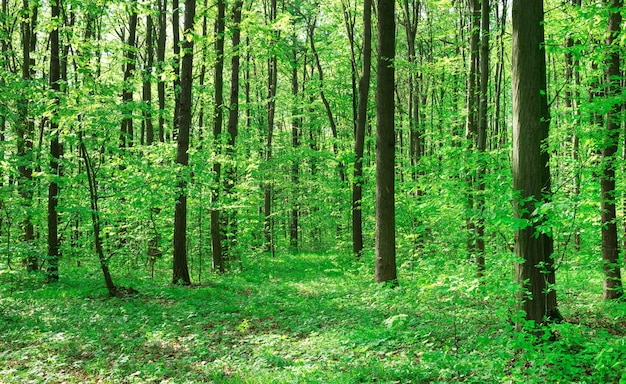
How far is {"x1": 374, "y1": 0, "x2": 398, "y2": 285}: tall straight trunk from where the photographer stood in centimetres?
888

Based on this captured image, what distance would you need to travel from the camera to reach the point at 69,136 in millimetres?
8203

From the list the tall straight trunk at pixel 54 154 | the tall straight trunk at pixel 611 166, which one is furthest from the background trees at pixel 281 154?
the tall straight trunk at pixel 54 154

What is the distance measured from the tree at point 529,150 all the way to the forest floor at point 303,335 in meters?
0.37

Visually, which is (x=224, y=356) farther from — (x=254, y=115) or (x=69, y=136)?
(x=254, y=115)

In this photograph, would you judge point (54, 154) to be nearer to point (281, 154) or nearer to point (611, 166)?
point (281, 154)

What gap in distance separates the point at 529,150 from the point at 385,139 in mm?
4170

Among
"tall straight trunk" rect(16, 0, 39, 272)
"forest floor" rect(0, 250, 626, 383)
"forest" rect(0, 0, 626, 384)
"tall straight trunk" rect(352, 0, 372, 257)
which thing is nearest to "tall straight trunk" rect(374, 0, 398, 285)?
"forest" rect(0, 0, 626, 384)

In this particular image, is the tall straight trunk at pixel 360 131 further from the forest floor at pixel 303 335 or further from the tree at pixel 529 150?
the tree at pixel 529 150

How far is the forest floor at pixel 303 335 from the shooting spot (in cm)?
480

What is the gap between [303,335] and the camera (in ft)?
23.0

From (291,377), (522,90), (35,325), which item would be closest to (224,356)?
(291,377)

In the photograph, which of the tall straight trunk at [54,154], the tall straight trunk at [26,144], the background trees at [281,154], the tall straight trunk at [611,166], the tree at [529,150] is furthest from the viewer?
the tall straight trunk at [54,154]

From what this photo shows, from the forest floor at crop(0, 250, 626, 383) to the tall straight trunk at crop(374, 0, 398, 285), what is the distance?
3.46 ft

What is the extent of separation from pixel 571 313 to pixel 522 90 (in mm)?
4715
